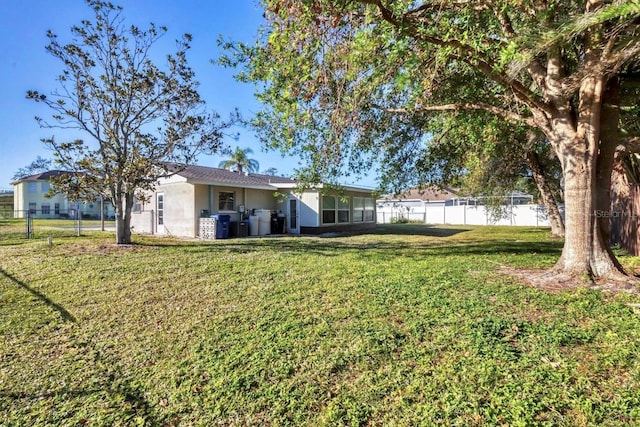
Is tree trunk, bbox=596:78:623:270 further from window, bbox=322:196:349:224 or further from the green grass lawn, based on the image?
window, bbox=322:196:349:224

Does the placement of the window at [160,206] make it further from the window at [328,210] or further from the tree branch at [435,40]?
the tree branch at [435,40]

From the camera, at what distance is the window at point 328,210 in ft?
60.3

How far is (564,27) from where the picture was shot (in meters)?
3.93

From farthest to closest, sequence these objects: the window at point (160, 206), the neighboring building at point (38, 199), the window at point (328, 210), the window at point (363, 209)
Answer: the neighboring building at point (38, 199), the window at point (363, 209), the window at point (328, 210), the window at point (160, 206)

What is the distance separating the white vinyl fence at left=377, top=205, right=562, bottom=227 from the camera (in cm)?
2578

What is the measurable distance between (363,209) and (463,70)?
50.3 ft

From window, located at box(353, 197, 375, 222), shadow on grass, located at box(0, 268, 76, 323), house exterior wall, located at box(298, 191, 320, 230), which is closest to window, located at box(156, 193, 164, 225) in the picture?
house exterior wall, located at box(298, 191, 320, 230)

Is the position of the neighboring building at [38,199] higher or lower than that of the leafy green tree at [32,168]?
lower

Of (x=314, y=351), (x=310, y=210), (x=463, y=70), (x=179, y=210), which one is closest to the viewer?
(x=314, y=351)

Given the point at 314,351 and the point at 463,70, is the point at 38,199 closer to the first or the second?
the point at 463,70

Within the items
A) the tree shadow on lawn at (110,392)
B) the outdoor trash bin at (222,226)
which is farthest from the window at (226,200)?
the tree shadow on lawn at (110,392)

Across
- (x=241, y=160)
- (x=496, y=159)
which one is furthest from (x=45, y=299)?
(x=241, y=160)

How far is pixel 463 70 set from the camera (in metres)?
7.00

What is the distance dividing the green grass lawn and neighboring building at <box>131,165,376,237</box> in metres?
7.66
